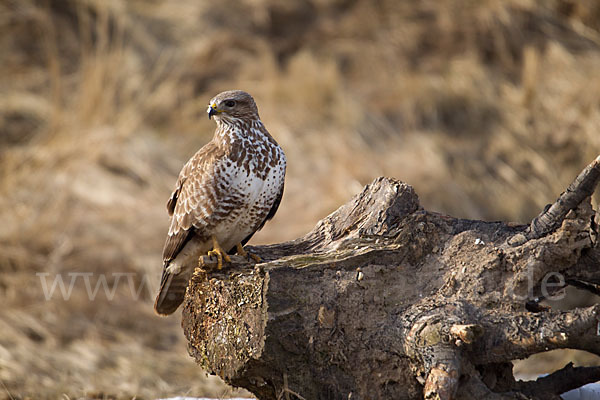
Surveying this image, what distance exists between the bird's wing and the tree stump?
1.69ft

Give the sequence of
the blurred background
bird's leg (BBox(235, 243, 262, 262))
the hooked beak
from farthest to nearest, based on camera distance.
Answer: the blurred background → the hooked beak → bird's leg (BBox(235, 243, 262, 262))

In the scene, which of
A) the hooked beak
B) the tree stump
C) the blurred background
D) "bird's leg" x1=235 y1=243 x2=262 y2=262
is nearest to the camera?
the tree stump

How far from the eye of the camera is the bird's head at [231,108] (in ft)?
10.9

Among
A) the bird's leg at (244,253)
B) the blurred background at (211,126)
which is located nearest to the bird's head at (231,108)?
the bird's leg at (244,253)

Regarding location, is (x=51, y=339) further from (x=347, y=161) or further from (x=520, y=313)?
(x=520, y=313)

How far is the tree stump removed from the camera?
2379mm

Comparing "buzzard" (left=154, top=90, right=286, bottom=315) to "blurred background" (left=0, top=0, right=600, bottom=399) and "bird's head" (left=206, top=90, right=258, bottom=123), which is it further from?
"blurred background" (left=0, top=0, right=600, bottom=399)

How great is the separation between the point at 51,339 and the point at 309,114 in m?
3.88

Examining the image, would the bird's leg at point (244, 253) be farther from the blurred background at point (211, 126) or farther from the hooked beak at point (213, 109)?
the blurred background at point (211, 126)

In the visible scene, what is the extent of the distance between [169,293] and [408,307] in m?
1.32

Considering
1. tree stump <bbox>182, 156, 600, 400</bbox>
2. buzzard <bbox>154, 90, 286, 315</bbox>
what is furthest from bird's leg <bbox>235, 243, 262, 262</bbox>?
tree stump <bbox>182, 156, 600, 400</bbox>

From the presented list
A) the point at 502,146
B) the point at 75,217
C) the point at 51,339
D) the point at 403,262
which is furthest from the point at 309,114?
the point at 403,262

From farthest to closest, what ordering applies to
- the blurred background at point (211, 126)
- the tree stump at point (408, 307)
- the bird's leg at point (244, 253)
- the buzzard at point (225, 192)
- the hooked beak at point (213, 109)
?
the blurred background at point (211, 126) → the hooked beak at point (213, 109) → the buzzard at point (225, 192) → the bird's leg at point (244, 253) → the tree stump at point (408, 307)

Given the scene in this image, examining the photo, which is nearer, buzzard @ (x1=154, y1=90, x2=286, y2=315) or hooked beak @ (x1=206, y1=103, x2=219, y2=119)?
buzzard @ (x1=154, y1=90, x2=286, y2=315)
